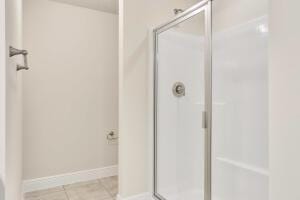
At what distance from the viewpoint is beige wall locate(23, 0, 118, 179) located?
2.53 meters

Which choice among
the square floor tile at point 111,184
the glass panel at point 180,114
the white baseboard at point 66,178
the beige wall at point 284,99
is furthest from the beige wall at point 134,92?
the beige wall at point 284,99

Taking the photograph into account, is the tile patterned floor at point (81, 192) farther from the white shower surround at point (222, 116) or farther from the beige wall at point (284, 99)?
the beige wall at point (284, 99)

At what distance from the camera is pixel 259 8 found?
2.10 metres

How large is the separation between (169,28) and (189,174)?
5.37 ft

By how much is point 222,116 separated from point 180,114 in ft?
1.56

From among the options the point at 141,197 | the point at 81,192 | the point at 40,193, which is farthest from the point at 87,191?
the point at 141,197

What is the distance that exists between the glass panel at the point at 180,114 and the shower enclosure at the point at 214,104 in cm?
1

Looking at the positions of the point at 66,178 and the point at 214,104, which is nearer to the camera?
the point at 214,104

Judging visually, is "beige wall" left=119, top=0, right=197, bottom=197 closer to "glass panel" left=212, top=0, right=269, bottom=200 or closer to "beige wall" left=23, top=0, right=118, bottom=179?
"glass panel" left=212, top=0, right=269, bottom=200

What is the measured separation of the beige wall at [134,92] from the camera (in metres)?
2.17

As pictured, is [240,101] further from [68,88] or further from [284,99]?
[68,88]

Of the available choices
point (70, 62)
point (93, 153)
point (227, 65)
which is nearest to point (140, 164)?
point (93, 153)

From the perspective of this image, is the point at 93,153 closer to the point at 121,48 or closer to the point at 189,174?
the point at 189,174

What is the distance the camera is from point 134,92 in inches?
87.3
